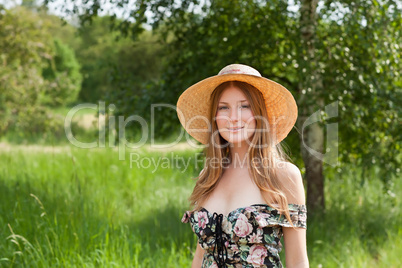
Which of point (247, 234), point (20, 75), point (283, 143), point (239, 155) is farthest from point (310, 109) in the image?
point (20, 75)

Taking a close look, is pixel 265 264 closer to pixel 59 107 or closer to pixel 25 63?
pixel 25 63

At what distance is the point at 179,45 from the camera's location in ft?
16.8

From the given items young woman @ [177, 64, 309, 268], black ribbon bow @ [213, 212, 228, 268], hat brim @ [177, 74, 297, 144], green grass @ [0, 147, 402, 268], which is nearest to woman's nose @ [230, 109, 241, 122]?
young woman @ [177, 64, 309, 268]

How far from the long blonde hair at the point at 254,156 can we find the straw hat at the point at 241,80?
0.04 metres

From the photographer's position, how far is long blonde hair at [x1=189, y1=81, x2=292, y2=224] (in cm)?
178

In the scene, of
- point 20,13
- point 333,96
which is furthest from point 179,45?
point 20,13

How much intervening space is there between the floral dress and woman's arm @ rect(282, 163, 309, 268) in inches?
1.2

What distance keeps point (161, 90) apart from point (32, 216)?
190 centimetres

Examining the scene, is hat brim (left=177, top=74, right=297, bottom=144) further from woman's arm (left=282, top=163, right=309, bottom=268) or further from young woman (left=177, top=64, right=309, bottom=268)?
woman's arm (left=282, top=163, right=309, bottom=268)

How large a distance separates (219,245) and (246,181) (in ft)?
0.89

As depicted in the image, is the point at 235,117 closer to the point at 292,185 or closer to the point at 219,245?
the point at 292,185

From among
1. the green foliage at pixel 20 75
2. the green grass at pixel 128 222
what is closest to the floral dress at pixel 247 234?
the green grass at pixel 128 222

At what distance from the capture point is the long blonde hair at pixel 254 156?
1782mm

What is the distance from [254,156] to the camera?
1.88 metres
